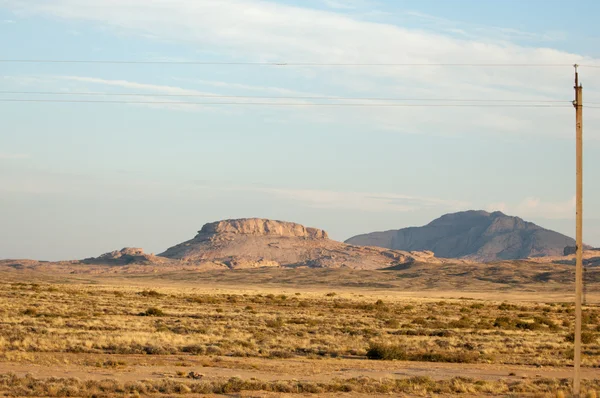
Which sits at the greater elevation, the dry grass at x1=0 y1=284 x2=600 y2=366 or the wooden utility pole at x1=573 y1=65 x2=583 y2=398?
the wooden utility pole at x1=573 y1=65 x2=583 y2=398

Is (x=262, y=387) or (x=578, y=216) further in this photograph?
(x=262, y=387)

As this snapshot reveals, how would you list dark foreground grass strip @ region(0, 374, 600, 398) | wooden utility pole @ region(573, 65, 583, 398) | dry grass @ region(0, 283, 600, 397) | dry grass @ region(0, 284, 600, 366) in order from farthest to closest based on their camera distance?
1. dry grass @ region(0, 284, 600, 366)
2. dry grass @ region(0, 283, 600, 397)
3. dark foreground grass strip @ region(0, 374, 600, 398)
4. wooden utility pole @ region(573, 65, 583, 398)

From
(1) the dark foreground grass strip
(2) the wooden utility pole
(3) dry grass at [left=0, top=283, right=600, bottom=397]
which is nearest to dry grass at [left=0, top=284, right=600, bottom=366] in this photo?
(3) dry grass at [left=0, top=283, right=600, bottom=397]

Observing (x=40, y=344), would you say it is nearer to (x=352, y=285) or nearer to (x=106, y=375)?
(x=106, y=375)

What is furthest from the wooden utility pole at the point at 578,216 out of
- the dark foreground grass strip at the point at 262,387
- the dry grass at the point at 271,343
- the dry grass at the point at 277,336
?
the dry grass at the point at 277,336

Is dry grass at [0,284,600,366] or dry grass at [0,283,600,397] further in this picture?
dry grass at [0,284,600,366]

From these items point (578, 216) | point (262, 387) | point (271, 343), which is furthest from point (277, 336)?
point (578, 216)

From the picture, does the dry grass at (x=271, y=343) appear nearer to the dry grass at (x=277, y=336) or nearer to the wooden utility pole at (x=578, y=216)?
the dry grass at (x=277, y=336)

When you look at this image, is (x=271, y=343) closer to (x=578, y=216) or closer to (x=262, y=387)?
(x=262, y=387)

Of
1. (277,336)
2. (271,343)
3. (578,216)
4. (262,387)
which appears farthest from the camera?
(277,336)

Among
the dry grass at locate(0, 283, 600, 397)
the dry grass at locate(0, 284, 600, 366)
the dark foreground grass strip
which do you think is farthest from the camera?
the dry grass at locate(0, 284, 600, 366)

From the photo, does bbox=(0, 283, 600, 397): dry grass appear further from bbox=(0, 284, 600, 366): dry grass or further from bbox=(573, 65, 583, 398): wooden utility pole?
bbox=(573, 65, 583, 398): wooden utility pole

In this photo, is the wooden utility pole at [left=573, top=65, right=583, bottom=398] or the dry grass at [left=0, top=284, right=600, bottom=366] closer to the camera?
the wooden utility pole at [left=573, top=65, right=583, bottom=398]

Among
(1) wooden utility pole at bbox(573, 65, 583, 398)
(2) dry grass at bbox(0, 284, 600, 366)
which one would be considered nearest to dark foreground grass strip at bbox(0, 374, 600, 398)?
(1) wooden utility pole at bbox(573, 65, 583, 398)
